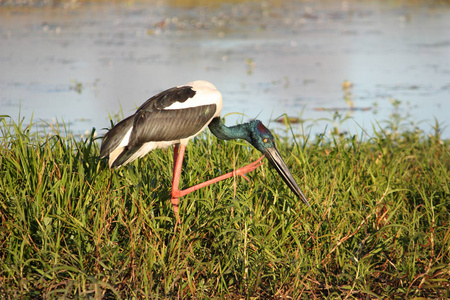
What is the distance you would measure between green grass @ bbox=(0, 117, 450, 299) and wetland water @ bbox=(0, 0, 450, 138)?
48.8 inches

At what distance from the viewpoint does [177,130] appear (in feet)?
13.0

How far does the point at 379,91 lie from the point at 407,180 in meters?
4.52

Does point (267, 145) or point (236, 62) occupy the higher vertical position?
point (267, 145)

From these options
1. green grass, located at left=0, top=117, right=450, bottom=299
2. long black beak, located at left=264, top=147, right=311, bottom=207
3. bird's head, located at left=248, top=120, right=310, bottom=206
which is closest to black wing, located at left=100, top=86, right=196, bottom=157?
green grass, located at left=0, top=117, right=450, bottom=299

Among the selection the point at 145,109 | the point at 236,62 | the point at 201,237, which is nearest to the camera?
the point at 201,237

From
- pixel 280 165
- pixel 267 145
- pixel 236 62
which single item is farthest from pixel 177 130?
pixel 236 62

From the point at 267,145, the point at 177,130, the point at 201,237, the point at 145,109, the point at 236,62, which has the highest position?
the point at 145,109

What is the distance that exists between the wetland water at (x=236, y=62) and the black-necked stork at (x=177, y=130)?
1.24m

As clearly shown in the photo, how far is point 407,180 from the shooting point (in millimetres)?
4957

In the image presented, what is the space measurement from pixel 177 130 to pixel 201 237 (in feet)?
2.21

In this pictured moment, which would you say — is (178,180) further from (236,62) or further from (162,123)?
(236,62)

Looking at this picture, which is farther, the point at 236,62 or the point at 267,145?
the point at 236,62

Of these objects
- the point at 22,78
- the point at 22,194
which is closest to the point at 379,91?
the point at 22,78

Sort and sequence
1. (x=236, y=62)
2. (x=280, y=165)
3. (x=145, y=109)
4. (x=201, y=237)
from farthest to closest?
(x=236, y=62)
(x=280, y=165)
(x=145, y=109)
(x=201, y=237)
